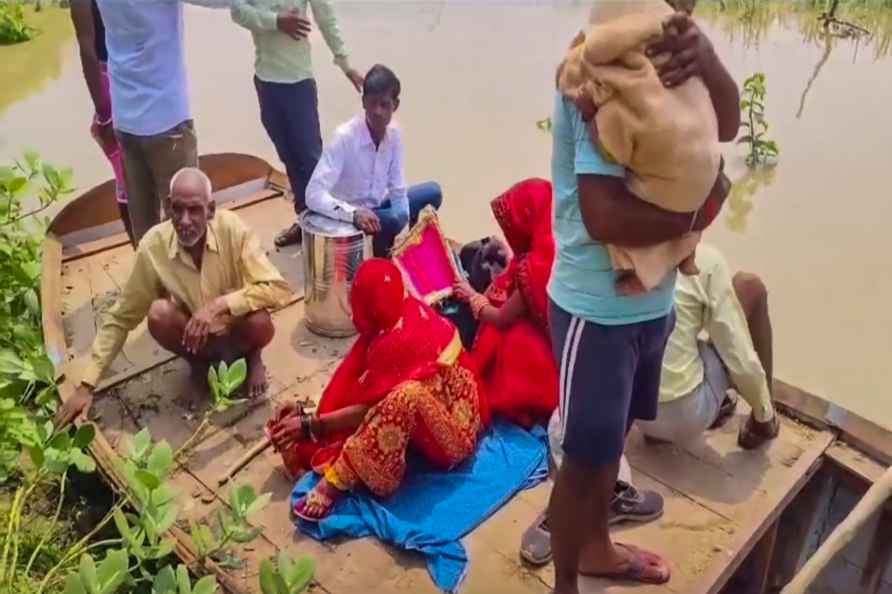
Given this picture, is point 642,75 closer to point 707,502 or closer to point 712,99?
point 712,99

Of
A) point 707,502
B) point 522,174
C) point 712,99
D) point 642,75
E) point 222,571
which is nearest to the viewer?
point 642,75

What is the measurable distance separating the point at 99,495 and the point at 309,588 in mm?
1102

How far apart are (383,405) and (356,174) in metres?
1.38

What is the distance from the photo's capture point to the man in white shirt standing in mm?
3189

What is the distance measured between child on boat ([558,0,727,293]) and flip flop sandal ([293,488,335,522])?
119 centimetres

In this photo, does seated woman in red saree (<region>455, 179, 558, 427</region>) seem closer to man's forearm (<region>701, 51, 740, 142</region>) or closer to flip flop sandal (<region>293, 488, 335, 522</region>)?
flip flop sandal (<region>293, 488, 335, 522</region>)

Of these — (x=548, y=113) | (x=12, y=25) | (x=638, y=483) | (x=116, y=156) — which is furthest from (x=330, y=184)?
(x=12, y=25)

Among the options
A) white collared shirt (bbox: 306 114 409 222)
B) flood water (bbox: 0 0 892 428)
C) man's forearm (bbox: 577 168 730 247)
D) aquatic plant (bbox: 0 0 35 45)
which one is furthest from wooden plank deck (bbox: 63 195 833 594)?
aquatic plant (bbox: 0 0 35 45)

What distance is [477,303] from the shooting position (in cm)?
271

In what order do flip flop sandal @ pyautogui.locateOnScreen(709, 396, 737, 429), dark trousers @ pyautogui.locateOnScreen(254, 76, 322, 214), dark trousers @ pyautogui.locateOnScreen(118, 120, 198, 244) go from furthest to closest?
1. dark trousers @ pyautogui.locateOnScreen(254, 76, 322, 214)
2. dark trousers @ pyautogui.locateOnScreen(118, 120, 198, 244)
3. flip flop sandal @ pyautogui.locateOnScreen(709, 396, 737, 429)

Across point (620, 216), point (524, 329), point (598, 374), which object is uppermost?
point (620, 216)

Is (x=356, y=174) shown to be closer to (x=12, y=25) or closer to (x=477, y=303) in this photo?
(x=477, y=303)

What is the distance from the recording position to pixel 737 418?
8.63ft

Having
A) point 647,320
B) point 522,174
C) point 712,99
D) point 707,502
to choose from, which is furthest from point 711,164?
point 522,174
